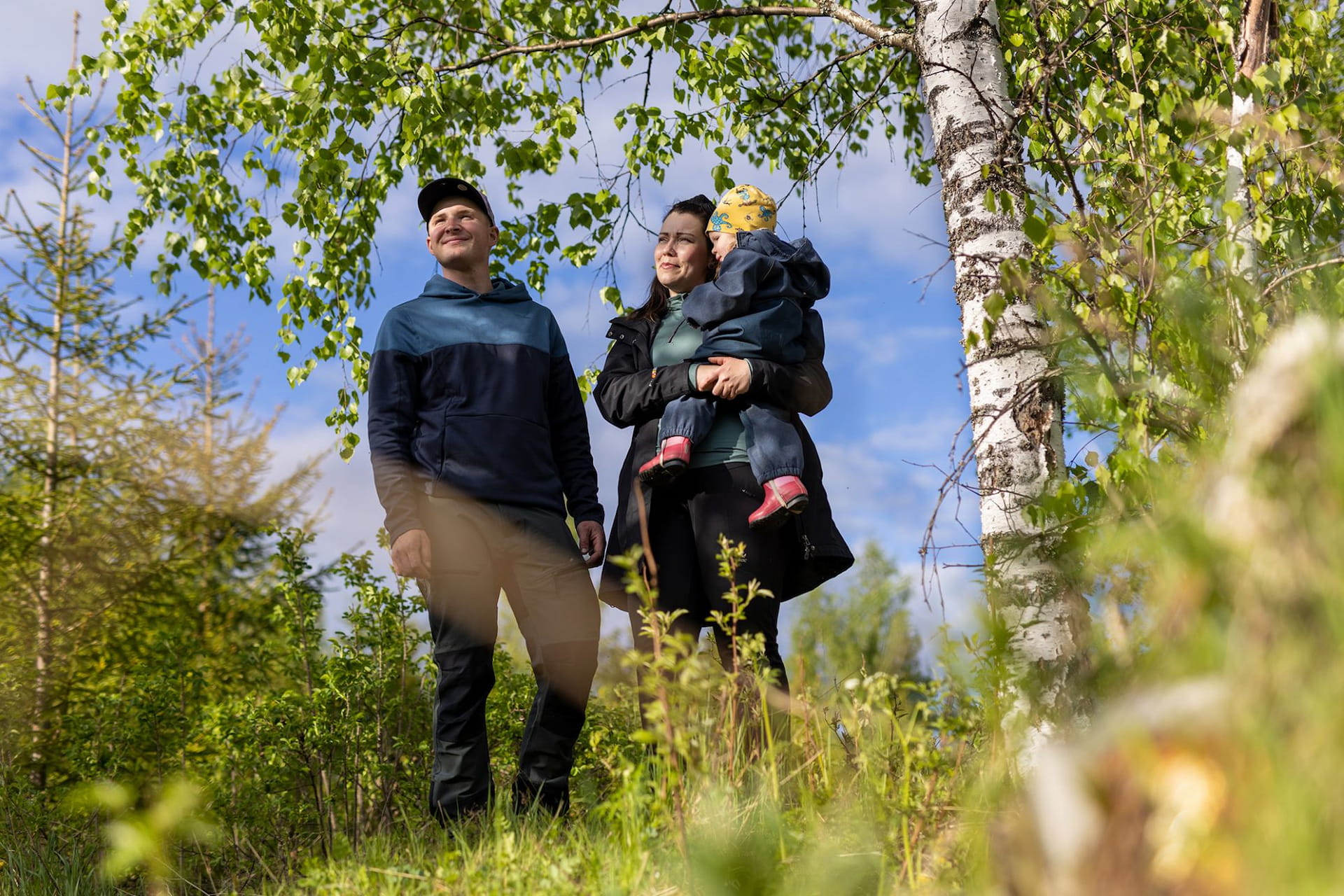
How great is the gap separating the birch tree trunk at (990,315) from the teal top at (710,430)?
29.8 inches

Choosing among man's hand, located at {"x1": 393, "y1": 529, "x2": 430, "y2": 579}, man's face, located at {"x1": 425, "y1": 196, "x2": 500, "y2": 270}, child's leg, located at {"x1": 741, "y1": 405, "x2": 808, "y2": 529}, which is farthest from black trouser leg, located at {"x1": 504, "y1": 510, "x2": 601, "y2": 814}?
man's face, located at {"x1": 425, "y1": 196, "x2": 500, "y2": 270}

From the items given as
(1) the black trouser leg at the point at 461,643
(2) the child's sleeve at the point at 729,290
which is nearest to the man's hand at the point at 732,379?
(2) the child's sleeve at the point at 729,290

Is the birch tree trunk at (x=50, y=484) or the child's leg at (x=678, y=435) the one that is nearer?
the child's leg at (x=678, y=435)

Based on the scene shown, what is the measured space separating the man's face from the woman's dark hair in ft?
1.92

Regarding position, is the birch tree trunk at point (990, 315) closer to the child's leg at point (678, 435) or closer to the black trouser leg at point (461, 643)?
the child's leg at point (678, 435)

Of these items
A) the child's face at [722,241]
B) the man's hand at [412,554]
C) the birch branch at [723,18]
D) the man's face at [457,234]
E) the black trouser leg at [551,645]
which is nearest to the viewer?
the man's hand at [412,554]

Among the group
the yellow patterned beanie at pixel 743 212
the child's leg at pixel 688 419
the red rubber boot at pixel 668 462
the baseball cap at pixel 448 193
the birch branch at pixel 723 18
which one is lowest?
the red rubber boot at pixel 668 462

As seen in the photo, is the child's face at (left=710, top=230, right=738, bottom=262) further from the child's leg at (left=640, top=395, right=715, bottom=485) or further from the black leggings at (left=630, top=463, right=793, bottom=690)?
the black leggings at (left=630, top=463, right=793, bottom=690)

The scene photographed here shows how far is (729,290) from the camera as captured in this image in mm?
3400

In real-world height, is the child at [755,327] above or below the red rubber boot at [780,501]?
above

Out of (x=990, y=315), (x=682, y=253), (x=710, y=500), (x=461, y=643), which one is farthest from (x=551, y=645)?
(x=990, y=315)

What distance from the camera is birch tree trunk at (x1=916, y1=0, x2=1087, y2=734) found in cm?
322

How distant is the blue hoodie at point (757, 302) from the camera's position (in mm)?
3410

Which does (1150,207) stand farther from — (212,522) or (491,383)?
(212,522)
